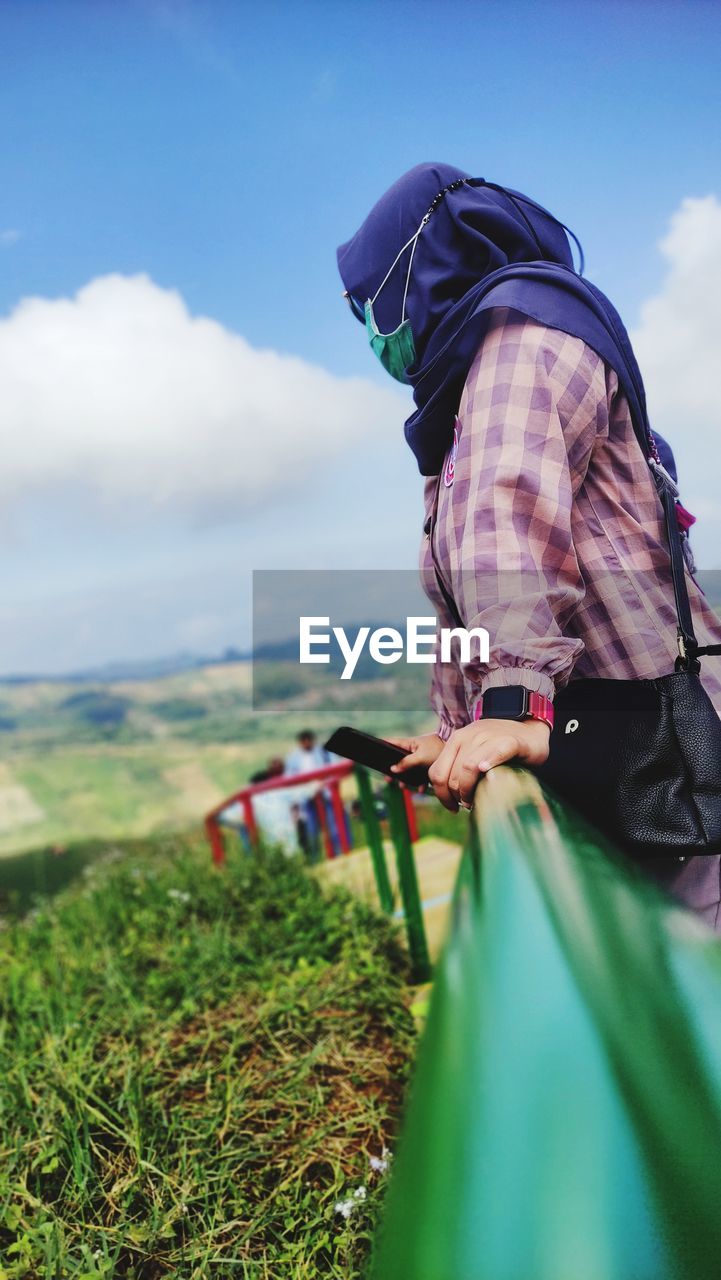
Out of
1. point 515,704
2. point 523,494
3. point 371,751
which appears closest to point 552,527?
point 523,494

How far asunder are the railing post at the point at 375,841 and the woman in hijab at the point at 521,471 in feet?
7.11

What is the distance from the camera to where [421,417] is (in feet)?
4.99

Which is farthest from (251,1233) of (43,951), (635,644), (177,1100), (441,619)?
(43,951)

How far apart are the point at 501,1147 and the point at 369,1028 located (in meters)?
2.28

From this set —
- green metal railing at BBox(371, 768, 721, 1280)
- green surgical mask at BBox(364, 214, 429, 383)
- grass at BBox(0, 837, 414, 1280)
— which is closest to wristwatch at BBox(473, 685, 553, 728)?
green metal railing at BBox(371, 768, 721, 1280)

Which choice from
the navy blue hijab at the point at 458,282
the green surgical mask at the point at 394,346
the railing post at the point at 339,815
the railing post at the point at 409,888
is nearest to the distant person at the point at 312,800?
the railing post at the point at 339,815

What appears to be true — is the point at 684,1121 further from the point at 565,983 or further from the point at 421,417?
the point at 421,417

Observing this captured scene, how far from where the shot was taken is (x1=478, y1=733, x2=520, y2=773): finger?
106 centimetres

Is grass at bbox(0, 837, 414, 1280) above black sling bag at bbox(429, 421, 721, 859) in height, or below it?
below

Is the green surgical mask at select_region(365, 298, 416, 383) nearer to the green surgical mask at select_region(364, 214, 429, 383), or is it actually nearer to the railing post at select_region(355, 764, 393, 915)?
the green surgical mask at select_region(364, 214, 429, 383)

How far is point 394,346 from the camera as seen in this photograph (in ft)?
5.79

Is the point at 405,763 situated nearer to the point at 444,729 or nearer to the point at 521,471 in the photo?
the point at 444,729

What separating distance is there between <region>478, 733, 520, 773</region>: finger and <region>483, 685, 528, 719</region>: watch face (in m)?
0.05

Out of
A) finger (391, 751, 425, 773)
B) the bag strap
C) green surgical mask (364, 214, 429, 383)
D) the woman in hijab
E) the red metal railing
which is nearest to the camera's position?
the woman in hijab
